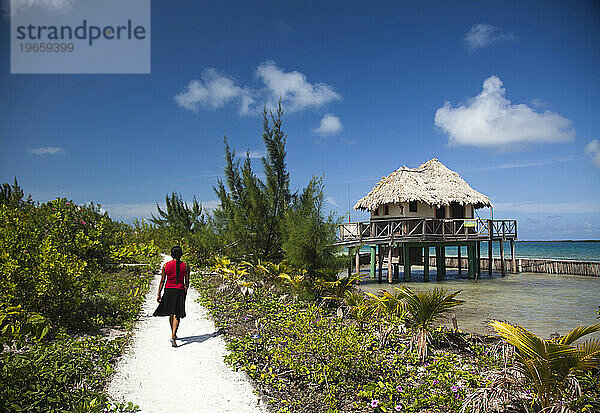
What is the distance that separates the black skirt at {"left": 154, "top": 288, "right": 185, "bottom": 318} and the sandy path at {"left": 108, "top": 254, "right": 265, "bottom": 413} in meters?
0.46

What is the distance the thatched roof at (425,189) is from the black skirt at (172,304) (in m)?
18.0

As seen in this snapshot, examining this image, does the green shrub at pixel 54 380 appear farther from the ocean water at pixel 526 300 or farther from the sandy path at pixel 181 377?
the ocean water at pixel 526 300

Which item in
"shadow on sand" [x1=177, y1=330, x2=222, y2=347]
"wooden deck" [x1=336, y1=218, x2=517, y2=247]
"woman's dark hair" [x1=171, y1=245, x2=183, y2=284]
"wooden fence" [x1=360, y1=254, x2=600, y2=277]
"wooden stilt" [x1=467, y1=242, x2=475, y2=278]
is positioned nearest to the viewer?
"shadow on sand" [x1=177, y1=330, x2=222, y2=347]

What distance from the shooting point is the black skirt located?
21.5 ft

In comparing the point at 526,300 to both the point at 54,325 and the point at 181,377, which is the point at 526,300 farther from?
the point at 54,325

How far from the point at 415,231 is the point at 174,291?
708 inches

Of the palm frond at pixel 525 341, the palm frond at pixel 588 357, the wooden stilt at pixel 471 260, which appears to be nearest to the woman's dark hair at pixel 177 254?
the palm frond at pixel 525 341

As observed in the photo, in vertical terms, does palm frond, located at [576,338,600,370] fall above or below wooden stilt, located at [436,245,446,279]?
above

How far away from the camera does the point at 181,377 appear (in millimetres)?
5023

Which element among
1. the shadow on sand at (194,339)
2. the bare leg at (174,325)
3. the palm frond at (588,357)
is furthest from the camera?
the shadow on sand at (194,339)

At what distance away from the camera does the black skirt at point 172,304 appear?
657 centimetres

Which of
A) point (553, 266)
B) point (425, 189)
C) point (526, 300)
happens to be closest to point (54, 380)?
point (526, 300)

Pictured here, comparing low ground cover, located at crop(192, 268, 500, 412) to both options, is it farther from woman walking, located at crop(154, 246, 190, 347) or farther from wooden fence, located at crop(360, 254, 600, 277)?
wooden fence, located at crop(360, 254, 600, 277)

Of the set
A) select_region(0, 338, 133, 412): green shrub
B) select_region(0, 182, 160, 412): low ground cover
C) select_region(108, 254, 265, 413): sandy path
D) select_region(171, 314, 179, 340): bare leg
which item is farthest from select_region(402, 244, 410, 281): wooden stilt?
select_region(0, 338, 133, 412): green shrub
